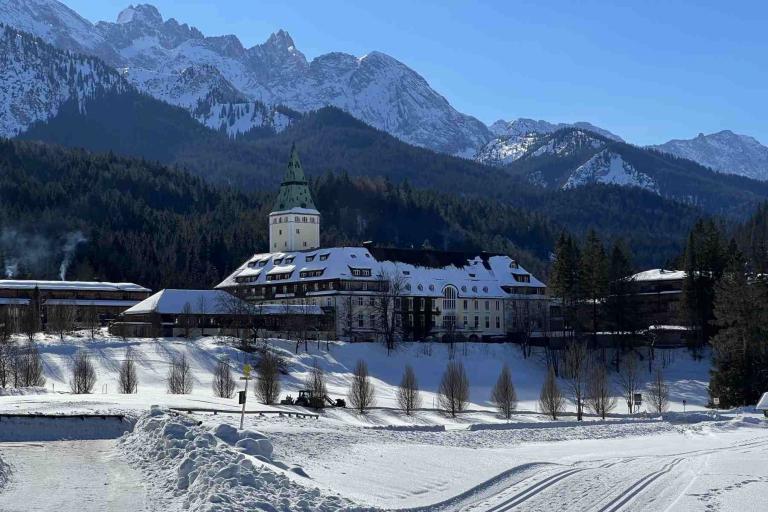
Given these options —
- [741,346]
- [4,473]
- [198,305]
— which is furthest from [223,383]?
[4,473]

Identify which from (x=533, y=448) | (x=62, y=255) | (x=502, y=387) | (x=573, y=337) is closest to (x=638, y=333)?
(x=573, y=337)

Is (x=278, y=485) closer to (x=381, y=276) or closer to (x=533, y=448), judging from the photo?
(x=533, y=448)

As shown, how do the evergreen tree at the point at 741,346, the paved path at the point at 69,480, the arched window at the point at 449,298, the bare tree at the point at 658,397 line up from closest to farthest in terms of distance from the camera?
the paved path at the point at 69,480, the evergreen tree at the point at 741,346, the bare tree at the point at 658,397, the arched window at the point at 449,298

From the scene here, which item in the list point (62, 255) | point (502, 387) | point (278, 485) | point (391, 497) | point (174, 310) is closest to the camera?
point (278, 485)

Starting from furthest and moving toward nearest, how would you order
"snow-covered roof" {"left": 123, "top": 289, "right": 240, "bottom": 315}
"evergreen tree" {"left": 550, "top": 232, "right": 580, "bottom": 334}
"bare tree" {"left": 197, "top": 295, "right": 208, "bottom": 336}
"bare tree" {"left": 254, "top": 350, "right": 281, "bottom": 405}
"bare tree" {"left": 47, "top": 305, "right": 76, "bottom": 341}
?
"evergreen tree" {"left": 550, "top": 232, "right": 580, "bottom": 334} → "bare tree" {"left": 197, "top": 295, "right": 208, "bottom": 336} → "snow-covered roof" {"left": 123, "top": 289, "right": 240, "bottom": 315} → "bare tree" {"left": 47, "top": 305, "right": 76, "bottom": 341} → "bare tree" {"left": 254, "top": 350, "right": 281, "bottom": 405}

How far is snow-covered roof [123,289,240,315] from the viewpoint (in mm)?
120250

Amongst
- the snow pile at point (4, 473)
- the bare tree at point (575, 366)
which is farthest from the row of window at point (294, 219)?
the snow pile at point (4, 473)

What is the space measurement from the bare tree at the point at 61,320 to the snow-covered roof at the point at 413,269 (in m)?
27.4

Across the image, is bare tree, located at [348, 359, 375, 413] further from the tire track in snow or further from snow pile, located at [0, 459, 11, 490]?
snow pile, located at [0, 459, 11, 490]

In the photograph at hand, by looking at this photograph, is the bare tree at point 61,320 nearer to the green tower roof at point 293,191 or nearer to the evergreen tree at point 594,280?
the green tower roof at point 293,191

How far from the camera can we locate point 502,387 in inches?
3438

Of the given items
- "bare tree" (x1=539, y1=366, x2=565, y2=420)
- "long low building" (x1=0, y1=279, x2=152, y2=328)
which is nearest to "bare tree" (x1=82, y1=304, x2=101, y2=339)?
"long low building" (x1=0, y1=279, x2=152, y2=328)

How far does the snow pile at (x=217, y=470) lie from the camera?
1170 inches

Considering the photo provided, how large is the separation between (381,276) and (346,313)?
6946mm
